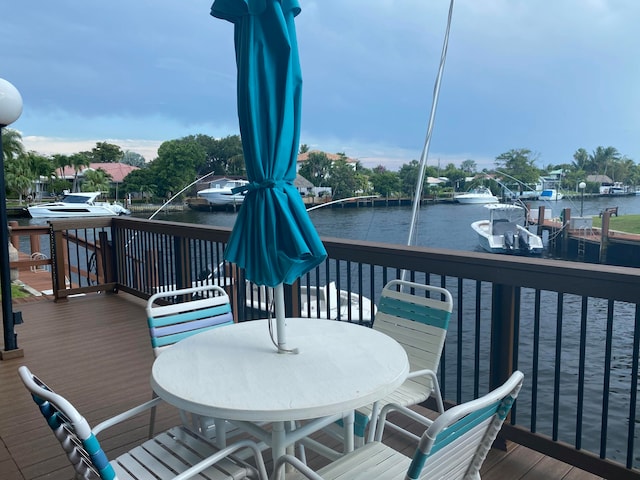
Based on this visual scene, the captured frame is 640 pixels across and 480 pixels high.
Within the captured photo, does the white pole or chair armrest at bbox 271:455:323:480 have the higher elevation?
the white pole

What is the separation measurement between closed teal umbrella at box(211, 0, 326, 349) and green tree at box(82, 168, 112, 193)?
57616mm

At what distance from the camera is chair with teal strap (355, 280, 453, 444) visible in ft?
6.91

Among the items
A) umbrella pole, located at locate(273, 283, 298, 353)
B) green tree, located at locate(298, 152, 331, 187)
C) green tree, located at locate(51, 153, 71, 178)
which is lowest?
umbrella pole, located at locate(273, 283, 298, 353)

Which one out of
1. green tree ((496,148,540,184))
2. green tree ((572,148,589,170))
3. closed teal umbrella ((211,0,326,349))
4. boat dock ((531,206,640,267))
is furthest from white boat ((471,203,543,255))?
closed teal umbrella ((211,0,326,349))

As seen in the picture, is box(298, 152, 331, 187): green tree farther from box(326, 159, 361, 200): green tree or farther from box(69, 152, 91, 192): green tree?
box(69, 152, 91, 192): green tree

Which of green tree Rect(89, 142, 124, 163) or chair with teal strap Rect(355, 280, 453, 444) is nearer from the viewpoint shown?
chair with teal strap Rect(355, 280, 453, 444)

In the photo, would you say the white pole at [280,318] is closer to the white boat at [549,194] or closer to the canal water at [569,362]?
the canal water at [569,362]

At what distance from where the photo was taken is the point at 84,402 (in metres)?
3.16

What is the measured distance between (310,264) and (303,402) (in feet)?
1.74

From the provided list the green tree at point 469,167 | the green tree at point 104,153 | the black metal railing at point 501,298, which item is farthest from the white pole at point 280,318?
the green tree at point 104,153

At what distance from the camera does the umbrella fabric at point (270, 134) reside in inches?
68.2

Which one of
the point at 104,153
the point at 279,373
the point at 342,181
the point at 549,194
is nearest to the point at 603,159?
the point at 549,194

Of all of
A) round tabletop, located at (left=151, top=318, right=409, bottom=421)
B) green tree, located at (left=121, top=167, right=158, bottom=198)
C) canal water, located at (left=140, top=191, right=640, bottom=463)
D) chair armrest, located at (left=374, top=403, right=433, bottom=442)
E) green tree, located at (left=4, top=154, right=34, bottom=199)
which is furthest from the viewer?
green tree, located at (left=4, top=154, right=34, bottom=199)

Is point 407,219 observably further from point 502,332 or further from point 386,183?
point 502,332
